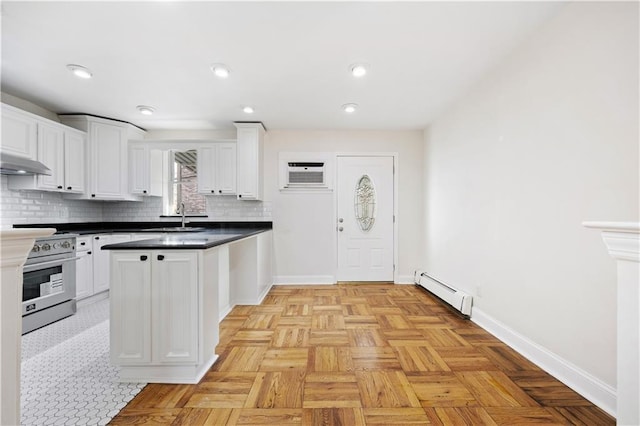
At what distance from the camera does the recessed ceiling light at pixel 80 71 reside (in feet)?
7.93

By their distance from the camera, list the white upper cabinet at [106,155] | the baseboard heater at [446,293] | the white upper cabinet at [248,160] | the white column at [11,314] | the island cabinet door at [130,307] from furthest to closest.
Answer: the white upper cabinet at [248,160]
the white upper cabinet at [106,155]
the baseboard heater at [446,293]
the island cabinet door at [130,307]
the white column at [11,314]

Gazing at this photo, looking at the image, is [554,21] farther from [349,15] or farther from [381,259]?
[381,259]

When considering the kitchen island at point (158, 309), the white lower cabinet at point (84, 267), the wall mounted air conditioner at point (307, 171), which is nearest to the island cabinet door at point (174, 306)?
the kitchen island at point (158, 309)

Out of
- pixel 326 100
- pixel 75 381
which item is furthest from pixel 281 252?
pixel 75 381

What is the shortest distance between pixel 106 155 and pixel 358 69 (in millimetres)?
3577

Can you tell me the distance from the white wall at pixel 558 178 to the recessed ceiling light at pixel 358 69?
119cm

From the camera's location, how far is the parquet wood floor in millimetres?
1465

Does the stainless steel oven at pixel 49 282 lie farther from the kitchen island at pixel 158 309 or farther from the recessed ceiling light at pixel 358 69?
the recessed ceiling light at pixel 358 69

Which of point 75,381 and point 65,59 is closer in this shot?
point 75,381

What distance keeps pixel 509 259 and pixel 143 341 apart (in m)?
2.82

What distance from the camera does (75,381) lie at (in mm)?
1780

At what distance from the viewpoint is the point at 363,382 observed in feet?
5.78

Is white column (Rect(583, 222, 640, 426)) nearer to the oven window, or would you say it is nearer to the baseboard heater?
the baseboard heater

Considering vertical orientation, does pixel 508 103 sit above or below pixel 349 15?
below
